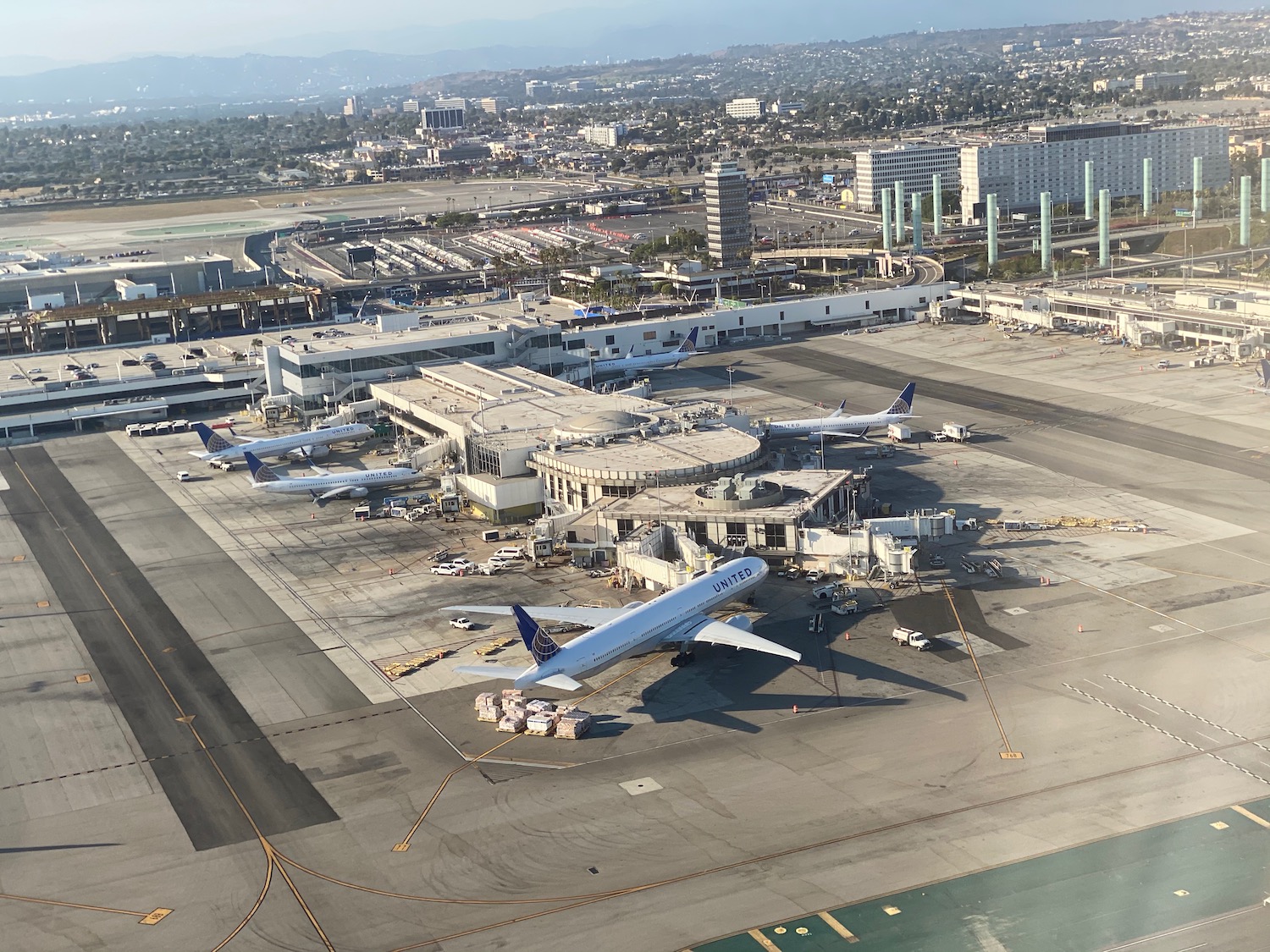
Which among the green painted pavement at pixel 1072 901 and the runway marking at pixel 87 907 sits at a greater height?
the green painted pavement at pixel 1072 901

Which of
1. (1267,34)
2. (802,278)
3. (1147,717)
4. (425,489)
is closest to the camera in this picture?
(1147,717)

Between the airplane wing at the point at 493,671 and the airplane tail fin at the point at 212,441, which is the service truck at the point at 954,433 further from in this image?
the airplane tail fin at the point at 212,441

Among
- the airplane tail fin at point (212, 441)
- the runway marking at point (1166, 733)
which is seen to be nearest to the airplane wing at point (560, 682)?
the runway marking at point (1166, 733)

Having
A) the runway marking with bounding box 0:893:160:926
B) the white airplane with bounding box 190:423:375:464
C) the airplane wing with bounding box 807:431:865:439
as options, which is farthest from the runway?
the airplane wing with bounding box 807:431:865:439

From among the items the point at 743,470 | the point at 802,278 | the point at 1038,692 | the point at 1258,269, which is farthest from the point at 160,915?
the point at 802,278

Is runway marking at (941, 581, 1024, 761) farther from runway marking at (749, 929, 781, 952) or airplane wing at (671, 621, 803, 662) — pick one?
runway marking at (749, 929, 781, 952)

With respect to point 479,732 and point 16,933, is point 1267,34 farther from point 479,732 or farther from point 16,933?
point 16,933

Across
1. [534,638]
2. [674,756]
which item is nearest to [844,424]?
[534,638]
